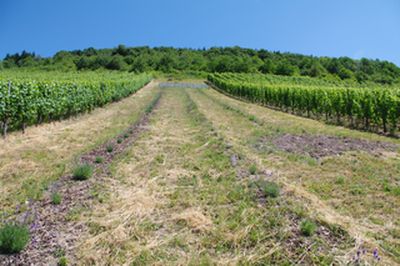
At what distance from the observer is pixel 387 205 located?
446cm

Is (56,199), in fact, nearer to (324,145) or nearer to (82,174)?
(82,174)

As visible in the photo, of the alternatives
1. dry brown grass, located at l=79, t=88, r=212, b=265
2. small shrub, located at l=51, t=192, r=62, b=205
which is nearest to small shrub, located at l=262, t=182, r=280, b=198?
dry brown grass, located at l=79, t=88, r=212, b=265

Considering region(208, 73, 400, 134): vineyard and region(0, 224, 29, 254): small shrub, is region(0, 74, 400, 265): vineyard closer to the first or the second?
region(0, 224, 29, 254): small shrub

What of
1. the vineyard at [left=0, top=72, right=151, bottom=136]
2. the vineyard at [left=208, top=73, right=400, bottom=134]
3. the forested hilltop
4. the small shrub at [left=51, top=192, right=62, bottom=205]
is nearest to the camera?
the small shrub at [left=51, top=192, right=62, bottom=205]

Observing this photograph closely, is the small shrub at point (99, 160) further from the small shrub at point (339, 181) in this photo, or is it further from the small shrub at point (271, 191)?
the small shrub at point (339, 181)

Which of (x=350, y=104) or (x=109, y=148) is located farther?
(x=350, y=104)

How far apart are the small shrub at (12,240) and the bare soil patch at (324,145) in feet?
21.9

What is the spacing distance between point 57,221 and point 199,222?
2036 mm

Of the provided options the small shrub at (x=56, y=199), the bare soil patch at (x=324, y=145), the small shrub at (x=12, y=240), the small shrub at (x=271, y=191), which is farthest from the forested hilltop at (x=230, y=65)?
the small shrub at (x=12, y=240)

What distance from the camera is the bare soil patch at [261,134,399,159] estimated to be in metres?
7.80

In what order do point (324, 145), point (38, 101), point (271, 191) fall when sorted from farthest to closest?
point (38, 101)
point (324, 145)
point (271, 191)

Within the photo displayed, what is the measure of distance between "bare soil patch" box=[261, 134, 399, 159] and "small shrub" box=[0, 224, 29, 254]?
6673 millimetres

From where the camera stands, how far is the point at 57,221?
12.5 ft

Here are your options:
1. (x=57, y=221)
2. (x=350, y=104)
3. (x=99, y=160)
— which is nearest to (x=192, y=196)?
(x=57, y=221)
